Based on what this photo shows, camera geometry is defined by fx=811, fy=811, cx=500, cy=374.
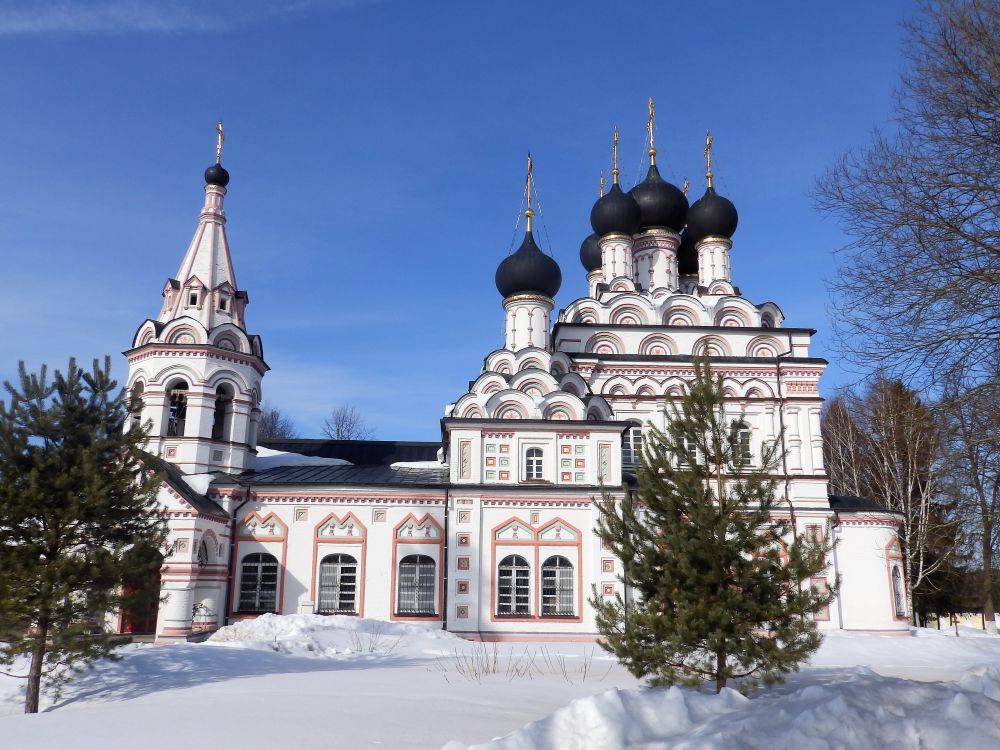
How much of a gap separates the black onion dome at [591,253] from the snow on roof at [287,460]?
41.7 feet

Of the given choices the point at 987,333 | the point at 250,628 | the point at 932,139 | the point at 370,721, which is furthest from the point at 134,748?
the point at 250,628

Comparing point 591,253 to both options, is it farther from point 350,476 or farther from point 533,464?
point 350,476

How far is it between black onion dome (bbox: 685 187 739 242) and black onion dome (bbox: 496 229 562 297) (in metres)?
6.61

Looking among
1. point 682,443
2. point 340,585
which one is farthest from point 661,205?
point 682,443

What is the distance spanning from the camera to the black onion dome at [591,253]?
3053 cm

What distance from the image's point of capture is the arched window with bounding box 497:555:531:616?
750 inches

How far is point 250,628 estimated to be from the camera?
15.7 m

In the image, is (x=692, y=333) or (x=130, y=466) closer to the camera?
(x=130, y=466)

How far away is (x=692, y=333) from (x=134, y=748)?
20.6 metres

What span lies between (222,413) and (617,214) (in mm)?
14171

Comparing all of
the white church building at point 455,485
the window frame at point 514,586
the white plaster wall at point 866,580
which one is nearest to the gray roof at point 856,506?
the white church building at point 455,485

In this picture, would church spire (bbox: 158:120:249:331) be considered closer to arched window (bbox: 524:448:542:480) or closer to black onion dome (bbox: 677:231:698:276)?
arched window (bbox: 524:448:542:480)

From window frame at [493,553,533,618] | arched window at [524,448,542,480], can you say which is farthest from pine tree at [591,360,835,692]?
arched window at [524,448,542,480]

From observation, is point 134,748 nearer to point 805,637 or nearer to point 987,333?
point 805,637
